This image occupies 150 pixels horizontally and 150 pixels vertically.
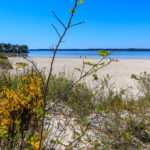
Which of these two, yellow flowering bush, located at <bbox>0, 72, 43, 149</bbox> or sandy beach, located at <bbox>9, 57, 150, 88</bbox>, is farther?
sandy beach, located at <bbox>9, 57, 150, 88</bbox>

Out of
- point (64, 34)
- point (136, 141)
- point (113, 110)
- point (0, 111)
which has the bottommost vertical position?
point (136, 141)

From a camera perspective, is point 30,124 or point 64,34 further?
point 30,124

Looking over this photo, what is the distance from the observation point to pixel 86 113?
3271 mm

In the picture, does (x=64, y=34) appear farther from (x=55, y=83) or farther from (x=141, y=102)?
(x=55, y=83)

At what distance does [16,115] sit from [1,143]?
41 centimetres

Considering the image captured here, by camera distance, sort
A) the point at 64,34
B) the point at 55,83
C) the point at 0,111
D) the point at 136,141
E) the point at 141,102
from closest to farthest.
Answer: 1. the point at 64,34
2. the point at 0,111
3. the point at 136,141
4. the point at 141,102
5. the point at 55,83

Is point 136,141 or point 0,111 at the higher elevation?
point 0,111

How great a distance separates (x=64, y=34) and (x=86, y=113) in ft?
8.26

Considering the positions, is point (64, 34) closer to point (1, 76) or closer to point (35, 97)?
point (35, 97)

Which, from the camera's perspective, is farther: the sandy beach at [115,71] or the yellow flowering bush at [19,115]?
the sandy beach at [115,71]

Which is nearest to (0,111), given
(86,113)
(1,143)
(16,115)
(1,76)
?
(16,115)

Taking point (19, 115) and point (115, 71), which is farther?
point (115, 71)

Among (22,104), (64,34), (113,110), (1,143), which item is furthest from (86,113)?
(64,34)

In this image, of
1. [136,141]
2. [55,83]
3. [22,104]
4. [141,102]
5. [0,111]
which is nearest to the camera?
[0,111]
